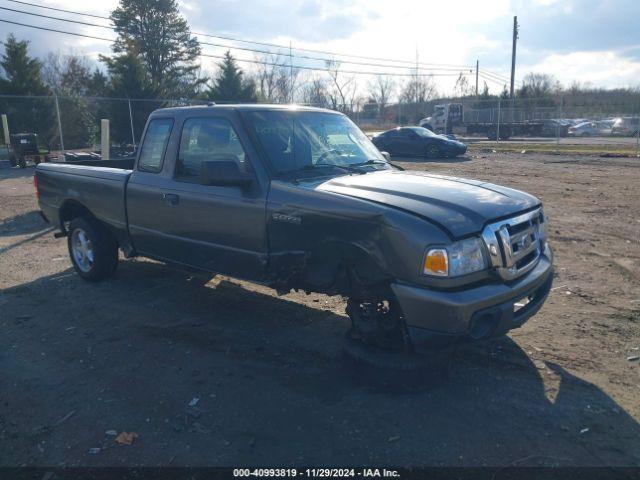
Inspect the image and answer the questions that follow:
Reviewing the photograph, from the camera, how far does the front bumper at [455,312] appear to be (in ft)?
10.9

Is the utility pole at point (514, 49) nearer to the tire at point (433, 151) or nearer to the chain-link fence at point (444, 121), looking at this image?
the chain-link fence at point (444, 121)

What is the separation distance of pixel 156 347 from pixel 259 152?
193 centimetres

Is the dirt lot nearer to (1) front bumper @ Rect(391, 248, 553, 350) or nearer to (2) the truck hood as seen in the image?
(1) front bumper @ Rect(391, 248, 553, 350)

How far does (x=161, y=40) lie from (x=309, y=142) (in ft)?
132

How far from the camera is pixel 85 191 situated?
6.22m

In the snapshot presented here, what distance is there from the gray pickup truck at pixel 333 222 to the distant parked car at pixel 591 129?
38.6m

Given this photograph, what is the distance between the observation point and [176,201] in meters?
5.02

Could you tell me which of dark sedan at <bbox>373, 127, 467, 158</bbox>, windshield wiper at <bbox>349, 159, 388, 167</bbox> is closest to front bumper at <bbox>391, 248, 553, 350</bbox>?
windshield wiper at <bbox>349, 159, 388, 167</bbox>

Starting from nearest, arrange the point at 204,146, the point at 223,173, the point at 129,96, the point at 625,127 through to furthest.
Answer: the point at 223,173, the point at 204,146, the point at 129,96, the point at 625,127

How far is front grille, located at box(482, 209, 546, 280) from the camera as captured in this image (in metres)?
3.54

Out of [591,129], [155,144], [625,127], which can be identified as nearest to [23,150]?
[155,144]

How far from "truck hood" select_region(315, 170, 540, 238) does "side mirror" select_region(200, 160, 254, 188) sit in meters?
0.65

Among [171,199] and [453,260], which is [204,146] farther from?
[453,260]

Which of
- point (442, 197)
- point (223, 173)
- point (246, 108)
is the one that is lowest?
point (442, 197)
